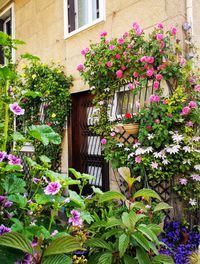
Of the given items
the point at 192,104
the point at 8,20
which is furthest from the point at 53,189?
the point at 8,20

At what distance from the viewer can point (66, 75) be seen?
643 cm

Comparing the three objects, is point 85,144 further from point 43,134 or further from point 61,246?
point 61,246

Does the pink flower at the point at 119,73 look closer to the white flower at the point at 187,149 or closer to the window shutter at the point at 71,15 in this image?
the white flower at the point at 187,149

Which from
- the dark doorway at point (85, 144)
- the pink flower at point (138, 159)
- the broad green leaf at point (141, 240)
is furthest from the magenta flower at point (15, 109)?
the dark doorway at point (85, 144)

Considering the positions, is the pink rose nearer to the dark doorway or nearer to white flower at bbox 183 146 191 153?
white flower at bbox 183 146 191 153

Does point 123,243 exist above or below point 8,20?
below

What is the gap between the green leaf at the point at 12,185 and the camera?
5.70ft

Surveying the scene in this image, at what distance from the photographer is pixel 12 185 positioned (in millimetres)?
1770

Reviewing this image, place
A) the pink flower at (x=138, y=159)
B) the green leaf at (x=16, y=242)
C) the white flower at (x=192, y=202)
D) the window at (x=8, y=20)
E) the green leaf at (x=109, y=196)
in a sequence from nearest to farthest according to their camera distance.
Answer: the green leaf at (x=16, y=242) < the green leaf at (x=109, y=196) < the white flower at (x=192, y=202) < the pink flower at (x=138, y=159) < the window at (x=8, y=20)

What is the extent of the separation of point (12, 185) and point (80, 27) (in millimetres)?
5019

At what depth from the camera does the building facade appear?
442cm

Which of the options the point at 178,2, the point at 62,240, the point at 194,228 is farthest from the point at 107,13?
the point at 62,240

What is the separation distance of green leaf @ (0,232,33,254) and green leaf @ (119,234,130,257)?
595 mm

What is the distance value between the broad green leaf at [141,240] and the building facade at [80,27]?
326 centimetres
